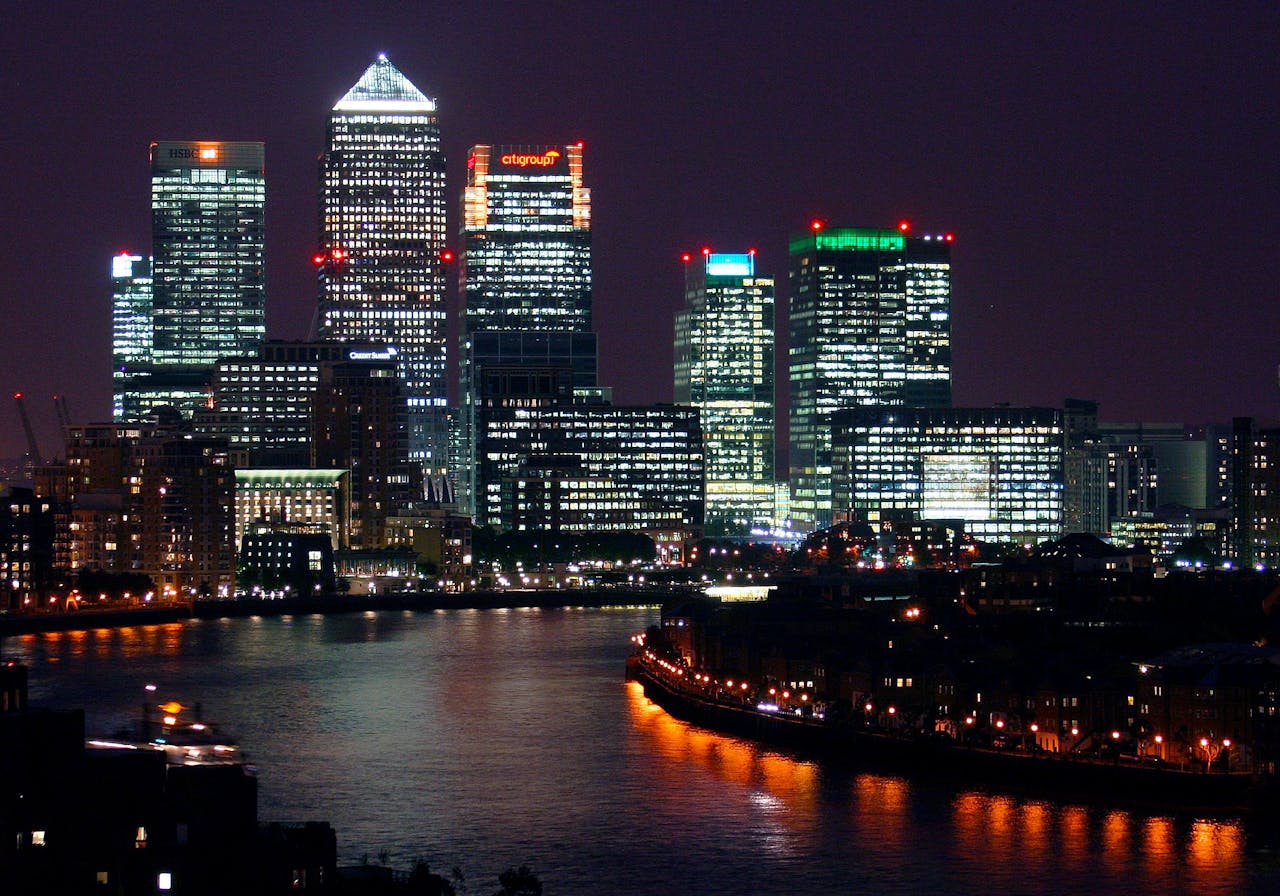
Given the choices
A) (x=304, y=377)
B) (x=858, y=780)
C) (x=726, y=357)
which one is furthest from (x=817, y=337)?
(x=858, y=780)

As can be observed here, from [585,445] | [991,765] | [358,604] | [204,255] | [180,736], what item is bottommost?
[991,765]

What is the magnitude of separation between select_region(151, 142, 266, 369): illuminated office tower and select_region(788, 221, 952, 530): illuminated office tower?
39.5 m

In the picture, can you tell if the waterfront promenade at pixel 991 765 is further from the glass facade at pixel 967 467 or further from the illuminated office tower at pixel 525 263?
the illuminated office tower at pixel 525 263

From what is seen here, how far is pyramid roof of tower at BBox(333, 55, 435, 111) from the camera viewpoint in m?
173

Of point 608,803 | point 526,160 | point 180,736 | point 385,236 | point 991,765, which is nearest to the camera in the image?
point 608,803

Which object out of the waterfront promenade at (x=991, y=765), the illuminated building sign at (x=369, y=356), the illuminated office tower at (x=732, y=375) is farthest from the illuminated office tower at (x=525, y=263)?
the waterfront promenade at (x=991, y=765)

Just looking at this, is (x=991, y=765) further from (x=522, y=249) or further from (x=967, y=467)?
(x=522, y=249)

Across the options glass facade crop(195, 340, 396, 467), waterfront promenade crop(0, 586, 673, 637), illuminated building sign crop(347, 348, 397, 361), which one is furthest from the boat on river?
illuminated building sign crop(347, 348, 397, 361)

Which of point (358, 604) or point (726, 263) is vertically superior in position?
point (726, 263)

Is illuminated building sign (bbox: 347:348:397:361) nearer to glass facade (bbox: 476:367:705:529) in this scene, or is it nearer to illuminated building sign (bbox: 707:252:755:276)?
glass facade (bbox: 476:367:705:529)

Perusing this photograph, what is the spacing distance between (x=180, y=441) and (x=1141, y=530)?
6894 centimetres

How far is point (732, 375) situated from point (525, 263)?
719 inches

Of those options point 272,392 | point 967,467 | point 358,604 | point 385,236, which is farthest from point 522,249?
point 358,604

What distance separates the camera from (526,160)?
572ft
